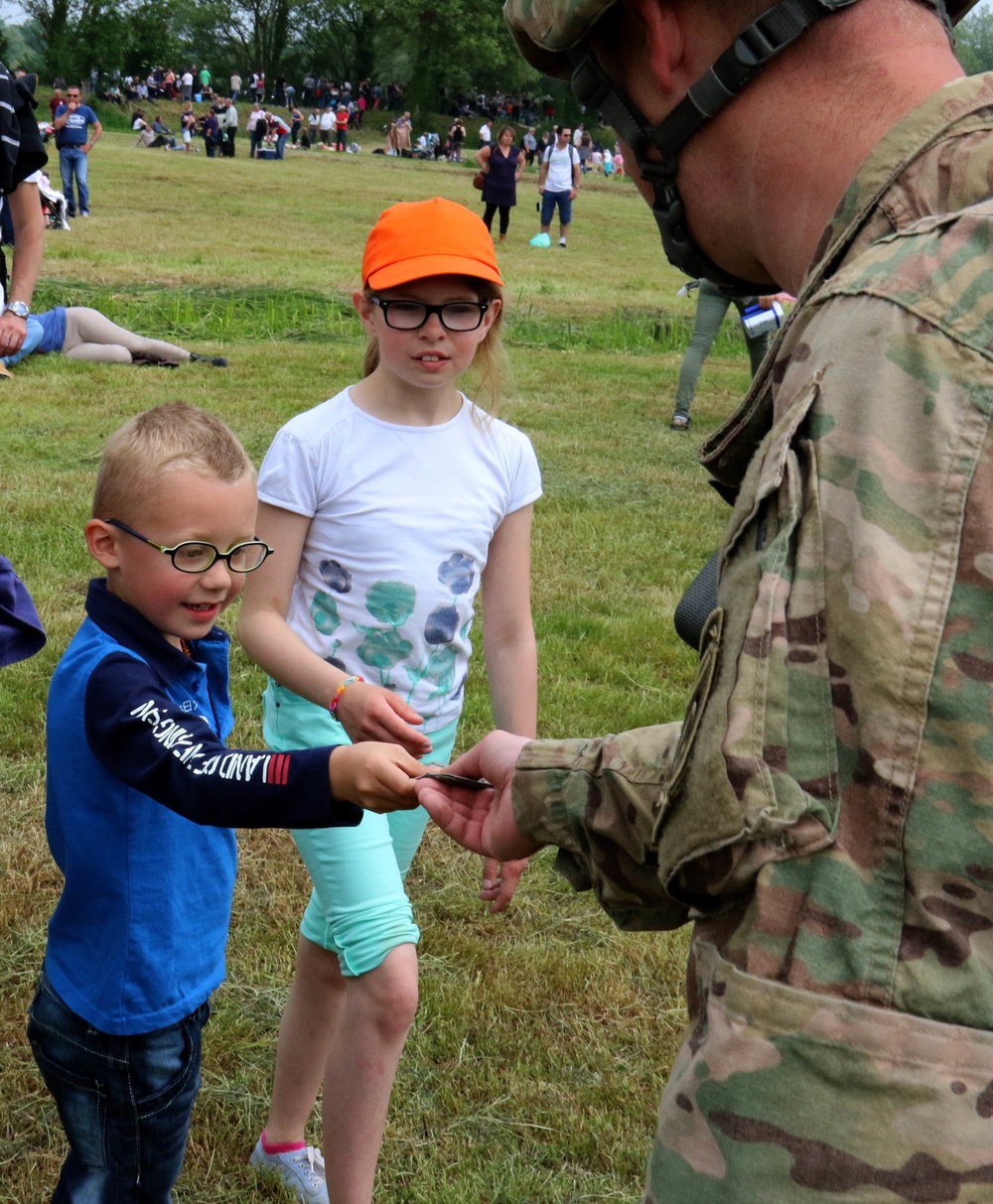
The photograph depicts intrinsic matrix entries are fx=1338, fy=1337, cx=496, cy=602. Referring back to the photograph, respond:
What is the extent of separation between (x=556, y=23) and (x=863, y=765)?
35.1 inches

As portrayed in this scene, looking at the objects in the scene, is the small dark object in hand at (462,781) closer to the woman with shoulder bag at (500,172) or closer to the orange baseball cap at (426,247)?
the orange baseball cap at (426,247)

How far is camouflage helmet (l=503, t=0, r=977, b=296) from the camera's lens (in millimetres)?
1344

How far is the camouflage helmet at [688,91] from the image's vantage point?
52.9 inches

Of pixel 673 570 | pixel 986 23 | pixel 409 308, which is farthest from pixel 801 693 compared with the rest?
pixel 986 23

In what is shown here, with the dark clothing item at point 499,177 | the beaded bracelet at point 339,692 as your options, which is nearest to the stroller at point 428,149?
the dark clothing item at point 499,177

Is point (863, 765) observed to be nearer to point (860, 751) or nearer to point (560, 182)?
point (860, 751)

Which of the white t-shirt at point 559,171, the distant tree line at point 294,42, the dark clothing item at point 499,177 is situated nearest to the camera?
the dark clothing item at point 499,177

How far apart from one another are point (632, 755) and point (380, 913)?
1.39 m

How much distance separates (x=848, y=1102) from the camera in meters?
1.12

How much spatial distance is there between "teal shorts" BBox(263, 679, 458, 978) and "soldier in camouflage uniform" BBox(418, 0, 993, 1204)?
4.72 ft

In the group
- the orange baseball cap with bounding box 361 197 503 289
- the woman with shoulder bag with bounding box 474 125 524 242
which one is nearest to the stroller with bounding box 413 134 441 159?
the woman with shoulder bag with bounding box 474 125 524 242

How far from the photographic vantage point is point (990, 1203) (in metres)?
1.12

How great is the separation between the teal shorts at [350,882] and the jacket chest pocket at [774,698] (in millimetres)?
1563

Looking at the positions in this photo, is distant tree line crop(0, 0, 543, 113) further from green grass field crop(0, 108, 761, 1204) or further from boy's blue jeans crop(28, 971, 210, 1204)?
boy's blue jeans crop(28, 971, 210, 1204)
